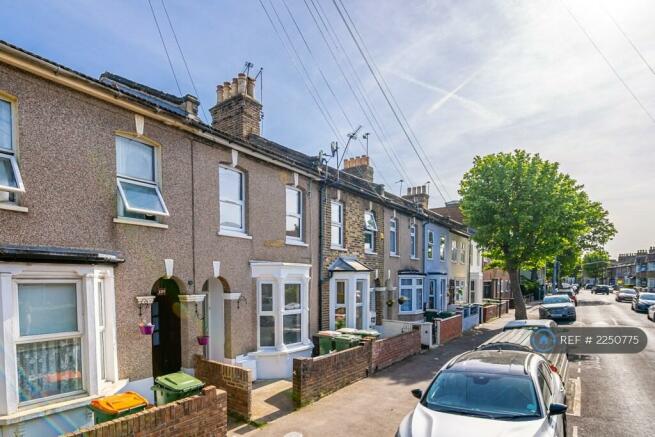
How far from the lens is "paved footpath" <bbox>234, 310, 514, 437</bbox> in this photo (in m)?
6.55

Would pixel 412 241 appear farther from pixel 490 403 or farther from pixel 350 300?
pixel 490 403

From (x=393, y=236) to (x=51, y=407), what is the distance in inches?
535

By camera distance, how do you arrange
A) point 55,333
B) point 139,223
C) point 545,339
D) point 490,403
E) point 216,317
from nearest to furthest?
point 490,403
point 55,333
point 139,223
point 216,317
point 545,339

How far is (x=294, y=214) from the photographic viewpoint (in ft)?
36.4

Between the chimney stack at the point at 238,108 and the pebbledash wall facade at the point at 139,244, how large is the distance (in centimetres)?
5

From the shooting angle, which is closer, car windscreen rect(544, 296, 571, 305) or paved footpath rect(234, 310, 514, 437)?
paved footpath rect(234, 310, 514, 437)

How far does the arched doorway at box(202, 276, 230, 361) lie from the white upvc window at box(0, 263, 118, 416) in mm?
2839

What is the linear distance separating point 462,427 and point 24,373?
6245mm

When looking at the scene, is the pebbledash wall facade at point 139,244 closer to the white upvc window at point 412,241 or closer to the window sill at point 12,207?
the window sill at point 12,207

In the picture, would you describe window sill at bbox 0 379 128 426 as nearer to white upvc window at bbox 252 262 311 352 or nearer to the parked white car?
white upvc window at bbox 252 262 311 352

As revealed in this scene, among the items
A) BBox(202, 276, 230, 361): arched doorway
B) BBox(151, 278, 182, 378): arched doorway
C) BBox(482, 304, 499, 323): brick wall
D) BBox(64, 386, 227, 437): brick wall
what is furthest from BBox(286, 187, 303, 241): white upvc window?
BBox(482, 304, 499, 323): brick wall

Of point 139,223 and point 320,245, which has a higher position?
point 139,223

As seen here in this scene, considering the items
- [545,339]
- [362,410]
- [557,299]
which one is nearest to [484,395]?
[362,410]

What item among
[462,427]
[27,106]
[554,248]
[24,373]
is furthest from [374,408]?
[554,248]
